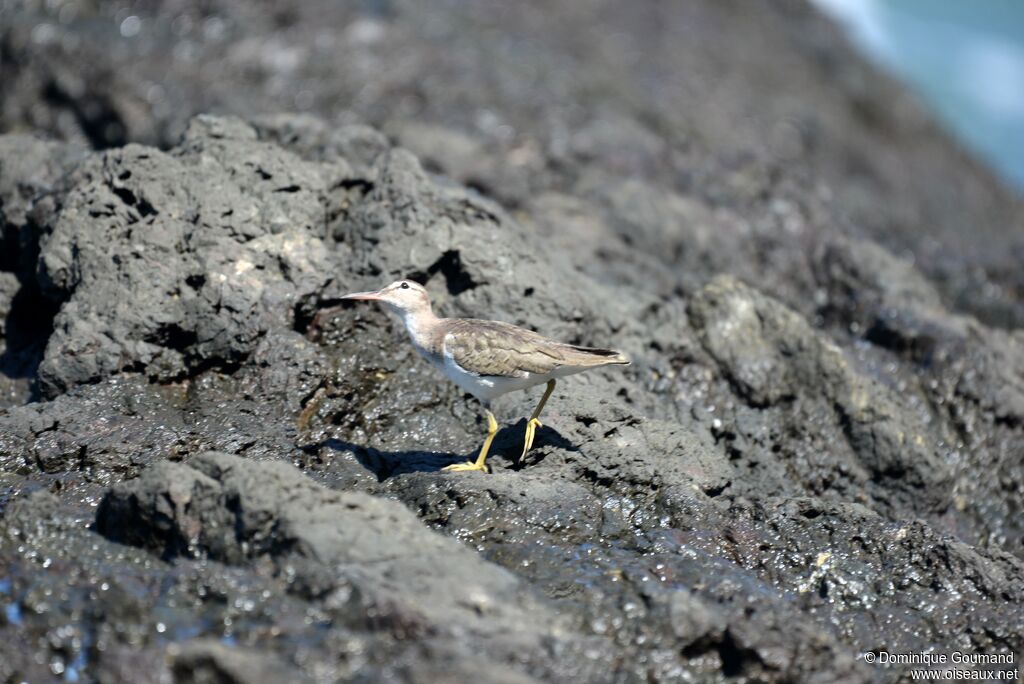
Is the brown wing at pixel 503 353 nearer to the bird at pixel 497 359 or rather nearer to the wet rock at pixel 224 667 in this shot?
the bird at pixel 497 359

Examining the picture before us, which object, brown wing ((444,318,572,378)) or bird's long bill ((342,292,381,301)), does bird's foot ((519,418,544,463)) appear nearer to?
brown wing ((444,318,572,378))

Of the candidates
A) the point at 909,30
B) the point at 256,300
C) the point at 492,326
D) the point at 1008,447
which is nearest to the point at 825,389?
the point at 1008,447

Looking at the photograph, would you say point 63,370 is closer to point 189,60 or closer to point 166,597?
point 166,597

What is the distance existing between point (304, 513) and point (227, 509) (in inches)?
20.4

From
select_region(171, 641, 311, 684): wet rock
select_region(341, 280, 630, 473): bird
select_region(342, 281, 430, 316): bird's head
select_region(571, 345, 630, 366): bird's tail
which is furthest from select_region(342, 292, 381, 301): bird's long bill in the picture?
select_region(171, 641, 311, 684): wet rock

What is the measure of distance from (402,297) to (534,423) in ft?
4.83

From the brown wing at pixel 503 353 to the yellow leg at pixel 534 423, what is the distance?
23 cm

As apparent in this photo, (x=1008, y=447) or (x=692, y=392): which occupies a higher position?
(x=1008, y=447)

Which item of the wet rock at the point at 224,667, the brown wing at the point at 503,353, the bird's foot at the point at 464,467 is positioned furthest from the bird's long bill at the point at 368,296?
the wet rock at the point at 224,667

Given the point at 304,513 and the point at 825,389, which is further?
the point at 825,389

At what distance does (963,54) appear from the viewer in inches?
1475

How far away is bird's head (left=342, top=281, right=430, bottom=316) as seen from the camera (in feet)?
27.1

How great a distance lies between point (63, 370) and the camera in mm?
8016

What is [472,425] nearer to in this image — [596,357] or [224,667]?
[596,357]
